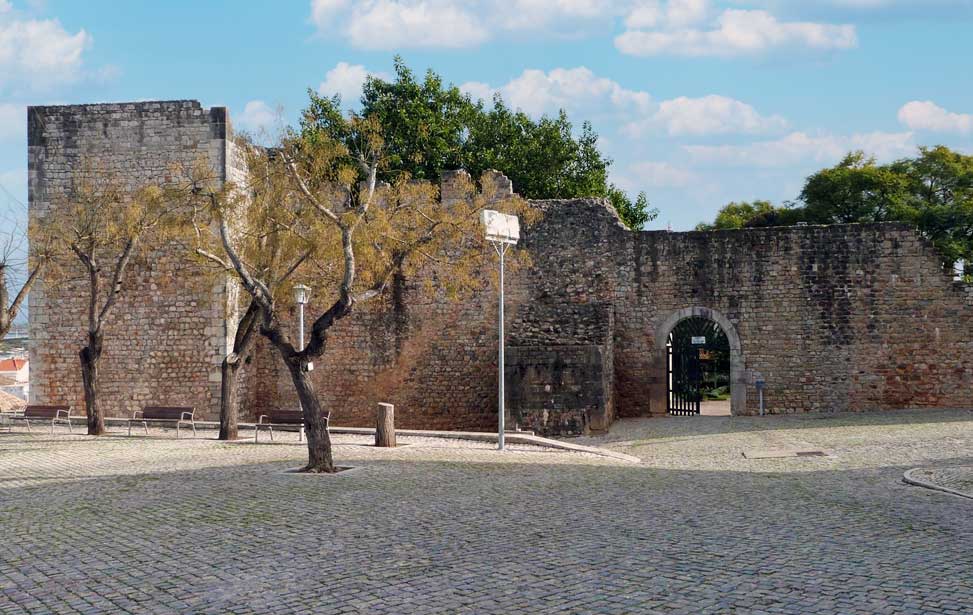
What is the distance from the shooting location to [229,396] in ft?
57.1

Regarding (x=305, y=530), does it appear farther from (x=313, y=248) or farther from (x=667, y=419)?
(x=667, y=419)

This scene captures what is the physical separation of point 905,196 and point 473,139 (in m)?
15.9

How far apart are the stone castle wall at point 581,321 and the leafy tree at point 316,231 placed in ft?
13.0

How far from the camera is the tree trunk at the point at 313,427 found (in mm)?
12555

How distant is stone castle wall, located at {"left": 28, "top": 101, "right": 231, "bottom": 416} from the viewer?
21391 mm

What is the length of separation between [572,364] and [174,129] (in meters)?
10.3

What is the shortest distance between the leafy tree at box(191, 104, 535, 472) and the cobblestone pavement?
1992 mm

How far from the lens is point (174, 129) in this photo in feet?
70.2

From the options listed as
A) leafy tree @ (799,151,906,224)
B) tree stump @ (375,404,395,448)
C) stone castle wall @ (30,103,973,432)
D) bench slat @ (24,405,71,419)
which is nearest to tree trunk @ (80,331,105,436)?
bench slat @ (24,405,71,419)

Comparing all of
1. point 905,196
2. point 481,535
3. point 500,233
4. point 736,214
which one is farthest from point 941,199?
point 481,535

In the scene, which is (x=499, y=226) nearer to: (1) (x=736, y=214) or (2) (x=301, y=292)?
(2) (x=301, y=292)

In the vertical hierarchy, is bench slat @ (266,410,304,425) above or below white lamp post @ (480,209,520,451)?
below

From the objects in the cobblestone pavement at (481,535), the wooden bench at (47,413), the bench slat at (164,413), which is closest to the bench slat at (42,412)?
the wooden bench at (47,413)

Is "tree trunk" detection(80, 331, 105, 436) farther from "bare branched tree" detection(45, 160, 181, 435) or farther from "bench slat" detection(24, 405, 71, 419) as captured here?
"bench slat" detection(24, 405, 71, 419)
